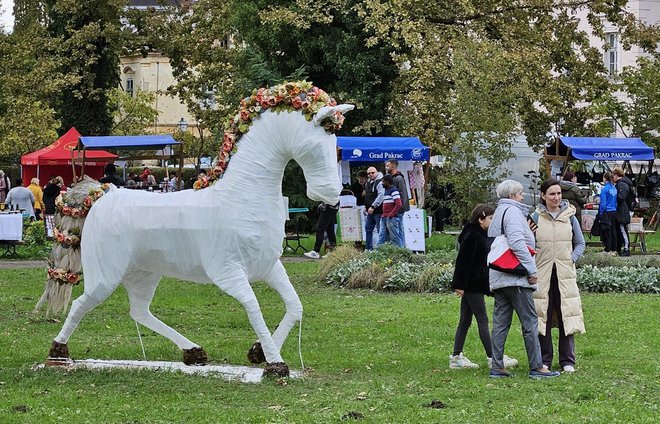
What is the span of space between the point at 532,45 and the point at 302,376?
2242 cm

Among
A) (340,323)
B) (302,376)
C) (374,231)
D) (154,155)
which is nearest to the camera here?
(302,376)

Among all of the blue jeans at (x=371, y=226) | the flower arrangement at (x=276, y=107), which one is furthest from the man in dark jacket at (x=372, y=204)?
the flower arrangement at (x=276, y=107)

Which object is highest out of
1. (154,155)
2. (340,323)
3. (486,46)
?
(486,46)

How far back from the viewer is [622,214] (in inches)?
976

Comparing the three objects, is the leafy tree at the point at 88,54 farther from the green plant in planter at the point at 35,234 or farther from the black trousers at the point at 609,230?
the black trousers at the point at 609,230

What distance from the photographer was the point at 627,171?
35469 millimetres

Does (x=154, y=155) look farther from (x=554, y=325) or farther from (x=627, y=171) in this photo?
(x=554, y=325)

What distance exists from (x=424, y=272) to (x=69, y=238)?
8097mm

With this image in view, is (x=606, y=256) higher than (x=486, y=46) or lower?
lower

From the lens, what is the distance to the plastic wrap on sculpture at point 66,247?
11.2m

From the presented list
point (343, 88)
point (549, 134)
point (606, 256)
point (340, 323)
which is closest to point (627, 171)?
point (549, 134)

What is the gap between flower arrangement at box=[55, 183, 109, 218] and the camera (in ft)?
36.4

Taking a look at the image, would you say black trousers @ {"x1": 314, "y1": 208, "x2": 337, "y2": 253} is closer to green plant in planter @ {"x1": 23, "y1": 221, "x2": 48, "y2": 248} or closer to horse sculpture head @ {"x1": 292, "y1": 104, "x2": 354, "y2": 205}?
green plant in planter @ {"x1": 23, "y1": 221, "x2": 48, "y2": 248}

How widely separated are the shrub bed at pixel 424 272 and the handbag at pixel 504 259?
795 cm
